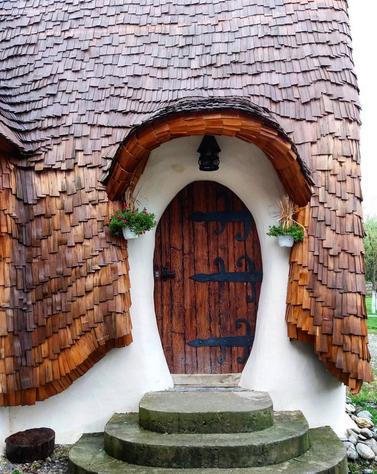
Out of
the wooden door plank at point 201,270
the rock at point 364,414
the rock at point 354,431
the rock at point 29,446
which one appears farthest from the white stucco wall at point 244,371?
the rock at point 364,414

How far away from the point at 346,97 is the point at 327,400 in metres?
→ 2.62

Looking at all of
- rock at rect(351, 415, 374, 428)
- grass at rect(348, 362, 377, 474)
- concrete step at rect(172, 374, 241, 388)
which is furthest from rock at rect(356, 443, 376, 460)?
concrete step at rect(172, 374, 241, 388)

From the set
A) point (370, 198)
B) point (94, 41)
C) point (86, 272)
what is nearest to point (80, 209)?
point (86, 272)

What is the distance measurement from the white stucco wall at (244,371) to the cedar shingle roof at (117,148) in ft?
0.69

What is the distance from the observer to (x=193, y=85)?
14.3 feet

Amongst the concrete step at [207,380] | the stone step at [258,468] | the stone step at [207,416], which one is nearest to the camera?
the stone step at [258,468]

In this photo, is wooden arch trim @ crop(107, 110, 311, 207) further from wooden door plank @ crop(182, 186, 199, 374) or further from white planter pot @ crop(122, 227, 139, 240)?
wooden door plank @ crop(182, 186, 199, 374)

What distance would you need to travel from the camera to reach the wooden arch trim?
12.5 feet

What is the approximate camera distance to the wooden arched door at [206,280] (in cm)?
474

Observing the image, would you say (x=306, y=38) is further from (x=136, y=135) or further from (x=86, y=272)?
(x=86, y=272)

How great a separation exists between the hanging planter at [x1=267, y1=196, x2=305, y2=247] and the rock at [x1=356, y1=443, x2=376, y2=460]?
1.80 m

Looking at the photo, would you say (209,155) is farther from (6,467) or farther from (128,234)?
(6,467)

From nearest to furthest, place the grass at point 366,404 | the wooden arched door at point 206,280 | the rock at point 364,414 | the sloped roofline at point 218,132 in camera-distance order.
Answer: the sloped roofline at point 218,132 → the grass at point 366,404 → the wooden arched door at point 206,280 → the rock at point 364,414

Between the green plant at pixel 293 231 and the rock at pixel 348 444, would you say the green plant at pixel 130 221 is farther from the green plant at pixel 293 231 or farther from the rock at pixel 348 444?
the rock at pixel 348 444
